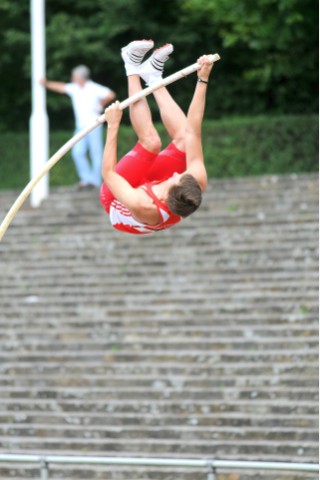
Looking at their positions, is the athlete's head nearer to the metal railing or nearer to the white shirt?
the metal railing

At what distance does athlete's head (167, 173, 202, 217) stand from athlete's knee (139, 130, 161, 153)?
474mm

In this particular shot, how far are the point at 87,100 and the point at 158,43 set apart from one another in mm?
8220

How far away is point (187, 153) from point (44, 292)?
25.2 feet

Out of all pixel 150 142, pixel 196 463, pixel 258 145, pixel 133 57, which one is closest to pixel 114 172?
pixel 150 142

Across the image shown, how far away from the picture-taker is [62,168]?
22.8 m

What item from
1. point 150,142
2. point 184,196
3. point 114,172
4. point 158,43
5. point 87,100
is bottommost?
point 184,196

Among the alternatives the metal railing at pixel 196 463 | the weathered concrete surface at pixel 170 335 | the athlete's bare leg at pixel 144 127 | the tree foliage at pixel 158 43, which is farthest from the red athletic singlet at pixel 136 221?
the tree foliage at pixel 158 43

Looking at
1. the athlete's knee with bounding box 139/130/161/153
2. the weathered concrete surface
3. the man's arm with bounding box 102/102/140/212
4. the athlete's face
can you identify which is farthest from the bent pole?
the weathered concrete surface

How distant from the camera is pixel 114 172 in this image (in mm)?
8008

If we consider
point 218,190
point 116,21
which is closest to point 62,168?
point 116,21

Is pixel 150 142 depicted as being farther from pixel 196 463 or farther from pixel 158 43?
pixel 158 43

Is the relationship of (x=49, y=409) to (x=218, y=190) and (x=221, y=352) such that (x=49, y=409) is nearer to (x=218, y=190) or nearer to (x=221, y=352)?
(x=221, y=352)

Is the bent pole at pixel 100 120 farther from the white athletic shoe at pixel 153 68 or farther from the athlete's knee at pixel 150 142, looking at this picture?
the white athletic shoe at pixel 153 68

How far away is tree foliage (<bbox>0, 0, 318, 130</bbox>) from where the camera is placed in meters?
24.4
